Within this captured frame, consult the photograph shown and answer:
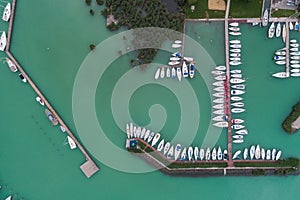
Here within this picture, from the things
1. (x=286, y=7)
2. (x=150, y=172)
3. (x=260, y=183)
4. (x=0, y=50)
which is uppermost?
(x=0, y=50)

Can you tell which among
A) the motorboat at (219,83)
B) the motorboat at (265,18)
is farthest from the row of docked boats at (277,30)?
the motorboat at (219,83)

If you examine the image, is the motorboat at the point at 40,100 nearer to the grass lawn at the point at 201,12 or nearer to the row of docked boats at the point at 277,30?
the grass lawn at the point at 201,12

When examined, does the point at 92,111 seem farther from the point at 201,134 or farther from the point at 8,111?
the point at 201,134

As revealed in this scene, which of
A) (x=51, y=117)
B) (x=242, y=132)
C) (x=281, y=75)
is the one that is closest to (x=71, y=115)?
(x=51, y=117)

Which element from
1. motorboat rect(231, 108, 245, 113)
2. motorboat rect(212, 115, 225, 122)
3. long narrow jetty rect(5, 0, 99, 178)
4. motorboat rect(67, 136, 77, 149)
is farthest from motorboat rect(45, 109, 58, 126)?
motorboat rect(231, 108, 245, 113)

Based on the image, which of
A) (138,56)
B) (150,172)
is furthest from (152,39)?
(150,172)
